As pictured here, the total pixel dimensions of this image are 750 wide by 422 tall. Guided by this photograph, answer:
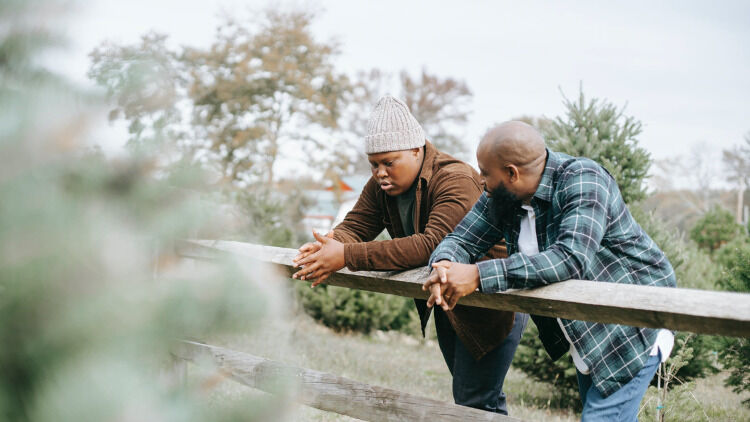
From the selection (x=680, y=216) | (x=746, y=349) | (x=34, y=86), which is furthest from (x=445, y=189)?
(x=680, y=216)

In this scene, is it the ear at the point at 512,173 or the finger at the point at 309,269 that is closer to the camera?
the ear at the point at 512,173

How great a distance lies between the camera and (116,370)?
0.46 metres

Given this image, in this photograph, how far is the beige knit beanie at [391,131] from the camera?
2.96 m

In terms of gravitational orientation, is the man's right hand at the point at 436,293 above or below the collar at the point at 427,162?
below

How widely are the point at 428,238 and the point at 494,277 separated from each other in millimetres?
572

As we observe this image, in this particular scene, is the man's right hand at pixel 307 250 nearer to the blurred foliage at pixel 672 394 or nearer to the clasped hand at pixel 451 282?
the clasped hand at pixel 451 282

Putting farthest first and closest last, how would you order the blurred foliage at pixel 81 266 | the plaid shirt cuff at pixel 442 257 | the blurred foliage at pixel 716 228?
the blurred foliage at pixel 716 228 → the plaid shirt cuff at pixel 442 257 → the blurred foliage at pixel 81 266

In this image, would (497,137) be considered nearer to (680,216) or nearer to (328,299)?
(328,299)

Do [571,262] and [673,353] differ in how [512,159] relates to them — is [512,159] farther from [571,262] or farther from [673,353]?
[673,353]

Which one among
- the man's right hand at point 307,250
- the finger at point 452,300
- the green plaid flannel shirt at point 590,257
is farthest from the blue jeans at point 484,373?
the finger at point 452,300

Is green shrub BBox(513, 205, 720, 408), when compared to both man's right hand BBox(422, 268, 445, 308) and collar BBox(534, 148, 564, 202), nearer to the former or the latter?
collar BBox(534, 148, 564, 202)

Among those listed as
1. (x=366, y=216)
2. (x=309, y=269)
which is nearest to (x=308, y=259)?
(x=309, y=269)

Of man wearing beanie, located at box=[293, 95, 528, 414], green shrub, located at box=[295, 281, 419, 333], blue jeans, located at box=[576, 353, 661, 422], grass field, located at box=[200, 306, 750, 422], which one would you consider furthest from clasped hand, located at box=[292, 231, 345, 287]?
green shrub, located at box=[295, 281, 419, 333]

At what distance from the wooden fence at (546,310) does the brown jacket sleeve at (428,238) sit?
2.6 inches
